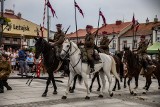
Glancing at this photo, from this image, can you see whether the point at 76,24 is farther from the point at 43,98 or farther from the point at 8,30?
the point at 8,30

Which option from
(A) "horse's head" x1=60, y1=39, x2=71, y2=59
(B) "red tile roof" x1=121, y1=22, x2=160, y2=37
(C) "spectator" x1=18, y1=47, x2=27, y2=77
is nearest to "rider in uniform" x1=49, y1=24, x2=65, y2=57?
(A) "horse's head" x1=60, y1=39, x2=71, y2=59

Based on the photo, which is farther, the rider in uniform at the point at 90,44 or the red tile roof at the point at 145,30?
the red tile roof at the point at 145,30

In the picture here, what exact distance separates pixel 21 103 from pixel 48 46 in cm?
321

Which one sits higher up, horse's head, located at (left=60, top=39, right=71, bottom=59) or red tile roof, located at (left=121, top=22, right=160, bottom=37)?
red tile roof, located at (left=121, top=22, right=160, bottom=37)

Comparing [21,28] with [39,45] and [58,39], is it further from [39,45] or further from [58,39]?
[39,45]

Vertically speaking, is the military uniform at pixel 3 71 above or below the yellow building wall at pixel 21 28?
below

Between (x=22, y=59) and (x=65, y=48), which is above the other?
(x=65, y=48)

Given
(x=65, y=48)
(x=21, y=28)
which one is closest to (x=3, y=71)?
(x=65, y=48)

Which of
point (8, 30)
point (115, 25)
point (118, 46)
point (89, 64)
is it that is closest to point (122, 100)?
point (89, 64)

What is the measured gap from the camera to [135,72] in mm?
12906

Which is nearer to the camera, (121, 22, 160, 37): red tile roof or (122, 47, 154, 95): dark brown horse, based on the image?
(122, 47, 154, 95): dark brown horse

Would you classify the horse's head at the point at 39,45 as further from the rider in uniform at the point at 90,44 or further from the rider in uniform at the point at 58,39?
the rider in uniform at the point at 90,44

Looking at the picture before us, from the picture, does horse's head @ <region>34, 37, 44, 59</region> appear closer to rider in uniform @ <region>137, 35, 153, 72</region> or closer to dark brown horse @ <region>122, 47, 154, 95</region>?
dark brown horse @ <region>122, 47, 154, 95</region>

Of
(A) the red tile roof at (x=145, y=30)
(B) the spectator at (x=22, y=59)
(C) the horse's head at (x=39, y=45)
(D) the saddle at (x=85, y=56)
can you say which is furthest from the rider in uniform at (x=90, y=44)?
(A) the red tile roof at (x=145, y=30)
